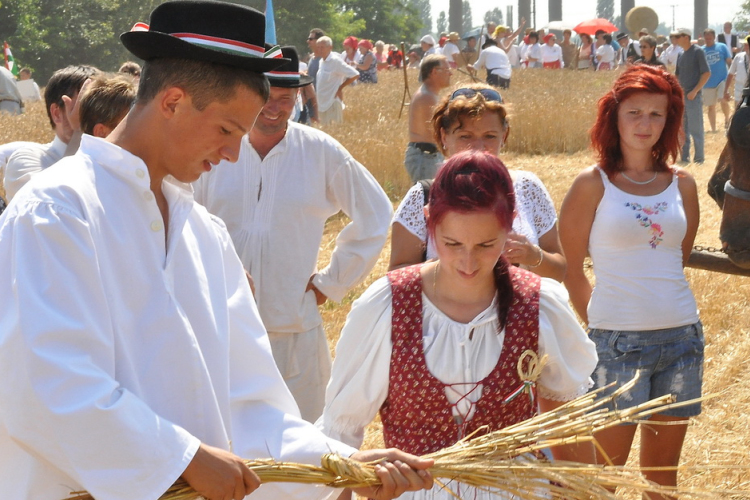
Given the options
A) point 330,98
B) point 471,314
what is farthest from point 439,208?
point 330,98

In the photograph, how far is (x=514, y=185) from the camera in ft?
12.6

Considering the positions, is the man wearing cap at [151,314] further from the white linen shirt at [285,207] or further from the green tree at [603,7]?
the green tree at [603,7]

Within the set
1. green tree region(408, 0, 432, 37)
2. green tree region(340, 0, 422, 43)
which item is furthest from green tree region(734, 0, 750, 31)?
green tree region(408, 0, 432, 37)

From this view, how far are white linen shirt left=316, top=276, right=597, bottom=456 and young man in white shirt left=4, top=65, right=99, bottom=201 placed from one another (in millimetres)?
2073

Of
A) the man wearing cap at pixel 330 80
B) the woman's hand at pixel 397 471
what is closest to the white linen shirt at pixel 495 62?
the man wearing cap at pixel 330 80

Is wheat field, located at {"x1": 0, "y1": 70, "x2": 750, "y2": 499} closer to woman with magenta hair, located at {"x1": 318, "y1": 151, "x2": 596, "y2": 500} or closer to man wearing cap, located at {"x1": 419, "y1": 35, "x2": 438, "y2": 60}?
woman with magenta hair, located at {"x1": 318, "y1": 151, "x2": 596, "y2": 500}

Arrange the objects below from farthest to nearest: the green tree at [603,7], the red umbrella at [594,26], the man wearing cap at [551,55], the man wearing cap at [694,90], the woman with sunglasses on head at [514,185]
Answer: the green tree at [603,7] → the red umbrella at [594,26] → the man wearing cap at [551,55] → the man wearing cap at [694,90] → the woman with sunglasses on head at [514,185]

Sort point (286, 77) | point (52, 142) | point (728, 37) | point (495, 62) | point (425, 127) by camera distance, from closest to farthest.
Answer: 1. point (286, 77)
2. point (52, 142)
3. point (425, 127)
4. point (495, 62)
5. point (728, 37)

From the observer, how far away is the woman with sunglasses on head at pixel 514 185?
12.4 ft

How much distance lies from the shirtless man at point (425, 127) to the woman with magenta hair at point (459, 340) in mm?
5751

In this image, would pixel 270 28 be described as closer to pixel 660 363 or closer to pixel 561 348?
pixel 561 348

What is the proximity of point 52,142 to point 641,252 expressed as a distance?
8.93ft

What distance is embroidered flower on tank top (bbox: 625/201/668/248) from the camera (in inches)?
163

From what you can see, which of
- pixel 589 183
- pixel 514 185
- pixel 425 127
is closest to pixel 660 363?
pixel 589 183
